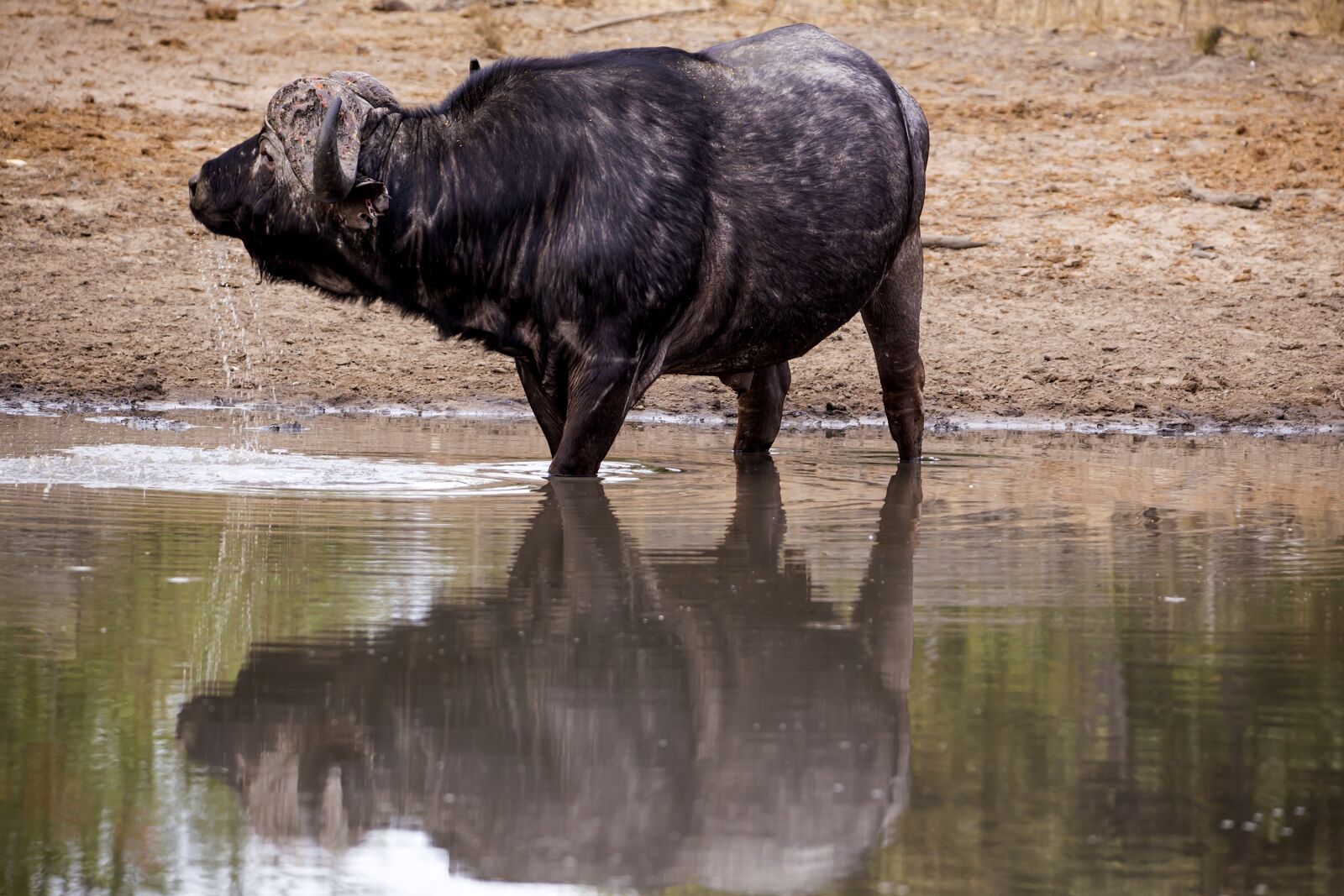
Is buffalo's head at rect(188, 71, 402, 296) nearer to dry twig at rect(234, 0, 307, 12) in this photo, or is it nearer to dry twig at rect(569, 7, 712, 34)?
dry twig at rect(569, 7, 712, 34)

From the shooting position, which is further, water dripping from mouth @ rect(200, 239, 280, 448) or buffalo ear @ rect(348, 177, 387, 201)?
water dripping from mouth @ rect(200, 239, 280, 448)

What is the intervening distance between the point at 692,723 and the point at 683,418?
688 cm

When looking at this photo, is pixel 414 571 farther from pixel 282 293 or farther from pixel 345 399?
pixel 282 293

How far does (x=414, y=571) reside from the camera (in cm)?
490

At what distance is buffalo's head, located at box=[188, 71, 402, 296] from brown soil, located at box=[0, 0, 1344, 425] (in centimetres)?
347

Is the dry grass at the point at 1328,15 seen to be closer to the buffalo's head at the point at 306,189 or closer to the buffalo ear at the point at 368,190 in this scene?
the buffalo's head at the point at 306,189

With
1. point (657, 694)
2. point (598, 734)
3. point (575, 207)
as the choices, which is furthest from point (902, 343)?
point (598, 734)

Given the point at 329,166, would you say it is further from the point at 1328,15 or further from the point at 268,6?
the point at 1328,15

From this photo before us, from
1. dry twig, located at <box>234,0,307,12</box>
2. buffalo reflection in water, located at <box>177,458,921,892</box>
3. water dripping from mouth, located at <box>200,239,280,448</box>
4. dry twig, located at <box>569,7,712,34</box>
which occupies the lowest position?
dry twig, located at <box>234,0,307,12</box>

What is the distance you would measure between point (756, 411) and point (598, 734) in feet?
17.4

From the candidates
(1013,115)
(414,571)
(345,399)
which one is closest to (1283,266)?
(1013,115)

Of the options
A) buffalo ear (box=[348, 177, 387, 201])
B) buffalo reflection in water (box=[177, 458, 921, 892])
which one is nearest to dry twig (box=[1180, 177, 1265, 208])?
buffalo ear (box=[348, 177, 387, 201])

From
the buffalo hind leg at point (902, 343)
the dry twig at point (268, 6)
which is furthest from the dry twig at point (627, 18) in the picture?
the buffalo hind leg at point (902, 343)

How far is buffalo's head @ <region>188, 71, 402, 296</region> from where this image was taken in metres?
6.74
